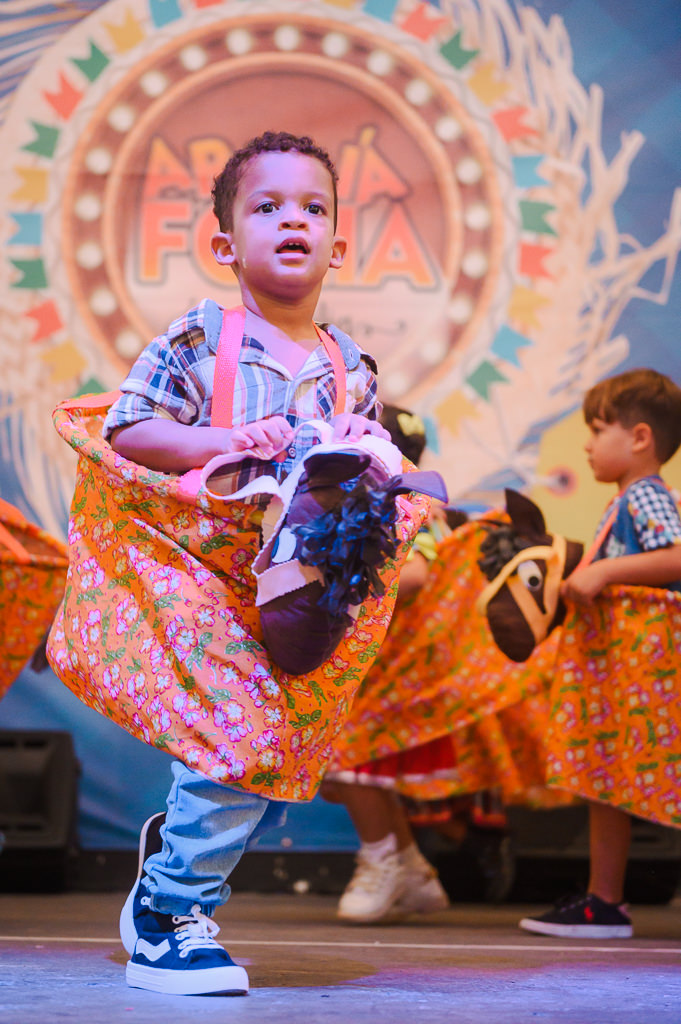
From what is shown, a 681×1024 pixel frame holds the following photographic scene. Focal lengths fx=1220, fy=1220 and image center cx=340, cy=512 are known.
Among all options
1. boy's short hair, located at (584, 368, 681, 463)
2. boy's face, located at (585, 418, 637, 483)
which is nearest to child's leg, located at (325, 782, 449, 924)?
boy's face, located at (585, 418, 637, 483)

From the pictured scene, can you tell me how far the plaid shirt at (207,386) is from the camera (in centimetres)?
169

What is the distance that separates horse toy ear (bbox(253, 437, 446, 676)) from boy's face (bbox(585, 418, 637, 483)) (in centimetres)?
131

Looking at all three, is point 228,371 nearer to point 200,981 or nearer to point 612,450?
point 200,981

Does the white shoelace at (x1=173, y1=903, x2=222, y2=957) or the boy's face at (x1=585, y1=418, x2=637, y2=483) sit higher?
the boy's face at (x1=585, y1=418, x2=637, y2=483)

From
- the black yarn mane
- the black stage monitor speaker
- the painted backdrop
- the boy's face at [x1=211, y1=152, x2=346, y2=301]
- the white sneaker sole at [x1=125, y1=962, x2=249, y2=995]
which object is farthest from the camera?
the painted backdrop

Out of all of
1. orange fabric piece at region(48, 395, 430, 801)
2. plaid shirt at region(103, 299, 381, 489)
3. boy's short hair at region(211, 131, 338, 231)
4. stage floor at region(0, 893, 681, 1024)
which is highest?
boy's short hair at region(211, 131, 338, 231)

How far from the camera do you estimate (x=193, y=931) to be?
156 centimetres

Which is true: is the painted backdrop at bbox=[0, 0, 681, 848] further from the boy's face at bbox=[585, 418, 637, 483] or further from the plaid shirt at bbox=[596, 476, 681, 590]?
the plaid shirt at bbox=[596, 476, 681, 590]

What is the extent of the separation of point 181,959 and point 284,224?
100 cm

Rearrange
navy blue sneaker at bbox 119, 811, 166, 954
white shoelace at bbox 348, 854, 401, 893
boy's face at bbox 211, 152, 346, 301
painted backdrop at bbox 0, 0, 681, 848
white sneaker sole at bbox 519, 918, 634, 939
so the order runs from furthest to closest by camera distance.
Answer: painted backdrop at bbox 0, 0, 681, 848, white shoelace at bbox 348, 854, 401, 893, white sneaker sole at bbox 519, 918, 634, 939, boy's face at bbox 211, 152, 346, 301, navy blue sneaker at bbox 119, 811, 166, 954

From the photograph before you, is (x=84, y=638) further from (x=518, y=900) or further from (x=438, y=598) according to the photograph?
(x=518, y=900)

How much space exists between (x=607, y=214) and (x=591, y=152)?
0.61ft

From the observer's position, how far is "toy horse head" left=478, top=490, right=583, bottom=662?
8.23 ft

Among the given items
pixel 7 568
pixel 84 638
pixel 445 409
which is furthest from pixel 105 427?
pixel 445 409
